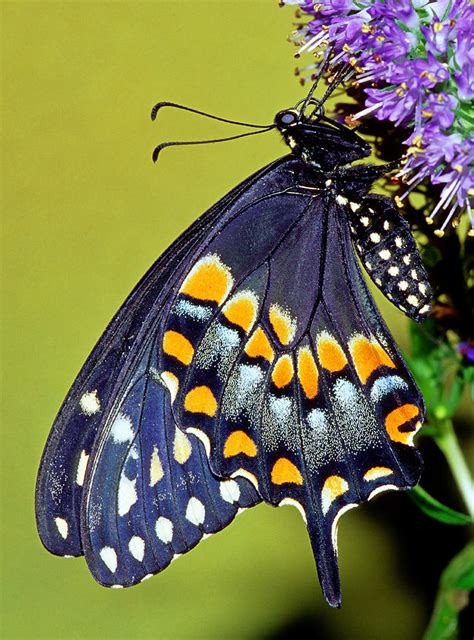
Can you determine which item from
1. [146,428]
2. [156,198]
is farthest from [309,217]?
[156,198]

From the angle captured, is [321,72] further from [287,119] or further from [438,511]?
[438,511]

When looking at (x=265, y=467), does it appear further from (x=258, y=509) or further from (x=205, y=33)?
(x=205, y=33)

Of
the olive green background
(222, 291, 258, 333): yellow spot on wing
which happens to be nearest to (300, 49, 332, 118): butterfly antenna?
(222, 291, 258, 333): yellow spot on wing

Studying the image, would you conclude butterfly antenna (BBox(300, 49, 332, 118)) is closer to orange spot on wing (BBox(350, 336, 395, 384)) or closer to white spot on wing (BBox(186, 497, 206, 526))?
orange spot on wing (BBox(350, 336, 395, 384))

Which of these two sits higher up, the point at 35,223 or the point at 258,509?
the point at 35,223

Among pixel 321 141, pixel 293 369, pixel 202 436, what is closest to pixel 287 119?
pixel 321 141

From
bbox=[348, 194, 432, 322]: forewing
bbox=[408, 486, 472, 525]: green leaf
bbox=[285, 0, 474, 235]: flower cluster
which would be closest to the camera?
bbox=[285, 0, 474, 235]: flower cluster

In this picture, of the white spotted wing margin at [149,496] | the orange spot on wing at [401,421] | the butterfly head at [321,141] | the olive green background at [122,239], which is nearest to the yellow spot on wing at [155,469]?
the white spotted wing margin at [149,496]
